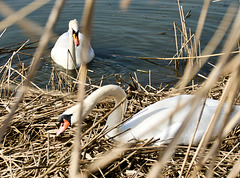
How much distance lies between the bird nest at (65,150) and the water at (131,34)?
253 cm

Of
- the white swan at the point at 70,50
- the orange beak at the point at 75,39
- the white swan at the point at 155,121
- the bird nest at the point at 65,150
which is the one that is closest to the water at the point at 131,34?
the white swan at the point at 70,50

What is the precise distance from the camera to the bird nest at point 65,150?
281 cm

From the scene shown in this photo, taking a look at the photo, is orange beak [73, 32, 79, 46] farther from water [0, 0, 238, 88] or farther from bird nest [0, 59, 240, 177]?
bird nest [0, 59, 240, 177]

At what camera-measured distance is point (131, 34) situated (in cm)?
875

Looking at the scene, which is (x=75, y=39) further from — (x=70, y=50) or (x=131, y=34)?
(x=131, y=34)

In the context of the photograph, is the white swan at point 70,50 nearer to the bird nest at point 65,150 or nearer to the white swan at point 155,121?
the bird nest at point 65,150

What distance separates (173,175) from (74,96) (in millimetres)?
1729

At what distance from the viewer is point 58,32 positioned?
936 centimetres

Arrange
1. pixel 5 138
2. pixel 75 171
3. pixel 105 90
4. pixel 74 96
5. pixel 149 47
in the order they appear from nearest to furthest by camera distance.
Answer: pixel 75 171, pixel 105 90, pixel 5 138, pixel 74 96, pixel 149 47

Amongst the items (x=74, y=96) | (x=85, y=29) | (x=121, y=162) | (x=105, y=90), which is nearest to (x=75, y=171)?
(x=85, y=29)

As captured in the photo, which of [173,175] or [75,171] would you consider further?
[173,175]

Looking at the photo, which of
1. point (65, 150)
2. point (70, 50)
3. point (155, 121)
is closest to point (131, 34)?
point (70, 50)

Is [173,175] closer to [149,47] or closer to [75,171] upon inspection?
[75,171]

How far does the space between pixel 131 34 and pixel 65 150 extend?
20.4ft
